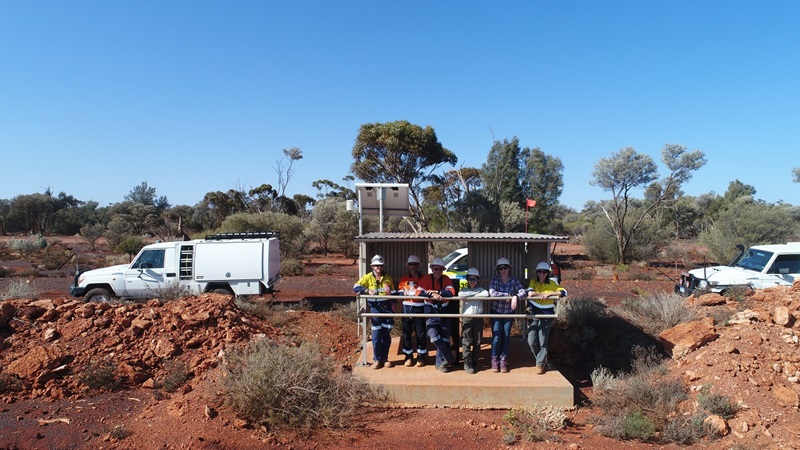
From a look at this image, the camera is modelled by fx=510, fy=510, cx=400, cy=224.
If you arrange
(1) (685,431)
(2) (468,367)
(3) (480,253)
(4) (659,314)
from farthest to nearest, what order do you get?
1. (4) (659,314)
2. (3) (480,253)
3. (2) (468,367)
4. (1) (685,431)

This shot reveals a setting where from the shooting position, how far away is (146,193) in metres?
67.5

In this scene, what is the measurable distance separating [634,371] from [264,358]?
6024 millimetres

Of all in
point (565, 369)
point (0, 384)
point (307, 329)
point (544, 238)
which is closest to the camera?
point (0, 384)

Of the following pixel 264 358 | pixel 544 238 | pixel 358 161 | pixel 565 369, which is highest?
pixel 358 161

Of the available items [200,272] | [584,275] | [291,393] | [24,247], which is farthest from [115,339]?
[24,247]

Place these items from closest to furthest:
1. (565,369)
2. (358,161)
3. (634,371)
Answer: (634,371), (565,369), (358,161)

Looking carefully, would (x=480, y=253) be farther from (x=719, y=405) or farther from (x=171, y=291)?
(x=171, y=291)

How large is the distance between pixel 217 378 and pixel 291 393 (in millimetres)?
1128

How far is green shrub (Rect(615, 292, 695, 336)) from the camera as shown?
9.88 m

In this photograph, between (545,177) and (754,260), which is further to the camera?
(545,177)

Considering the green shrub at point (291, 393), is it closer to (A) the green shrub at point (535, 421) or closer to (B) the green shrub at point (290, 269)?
(A) the green shrub at point (535, 421)

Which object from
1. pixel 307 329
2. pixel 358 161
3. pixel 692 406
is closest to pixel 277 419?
pixel 307 329

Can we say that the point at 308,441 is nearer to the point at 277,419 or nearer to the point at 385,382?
the point at 277,419

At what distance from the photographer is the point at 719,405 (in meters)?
6.58
